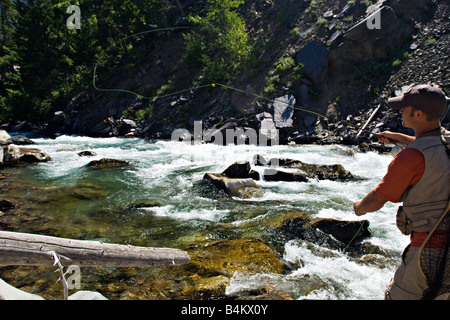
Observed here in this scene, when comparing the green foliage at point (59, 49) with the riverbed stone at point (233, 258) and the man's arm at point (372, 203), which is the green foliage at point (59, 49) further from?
the man's arm at point (372, 203)

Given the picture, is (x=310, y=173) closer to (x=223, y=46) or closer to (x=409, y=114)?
(x=409, y=114)

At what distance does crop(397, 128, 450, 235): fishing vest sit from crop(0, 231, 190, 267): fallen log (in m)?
2.68

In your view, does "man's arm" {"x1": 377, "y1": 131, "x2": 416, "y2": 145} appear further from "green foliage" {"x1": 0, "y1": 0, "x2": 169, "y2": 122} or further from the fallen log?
"green foliage" {"x1": 0, "y1": 0, "x2": 169, "y2": 122}

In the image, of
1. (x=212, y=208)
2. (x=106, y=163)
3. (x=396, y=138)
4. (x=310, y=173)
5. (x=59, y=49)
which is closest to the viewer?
(x=396, y=138)

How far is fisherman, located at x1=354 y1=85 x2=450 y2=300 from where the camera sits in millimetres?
2230

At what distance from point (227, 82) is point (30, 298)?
1981 cm

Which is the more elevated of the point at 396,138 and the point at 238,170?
the point at 396,138

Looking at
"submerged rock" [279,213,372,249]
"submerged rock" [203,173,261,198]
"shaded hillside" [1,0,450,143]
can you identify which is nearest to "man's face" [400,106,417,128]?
"submerged rock" [279,213,372,249]

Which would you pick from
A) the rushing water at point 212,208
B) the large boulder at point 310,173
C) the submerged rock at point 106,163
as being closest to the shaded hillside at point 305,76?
the rushing water at point 212,208

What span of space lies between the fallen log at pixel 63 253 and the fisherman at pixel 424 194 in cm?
255

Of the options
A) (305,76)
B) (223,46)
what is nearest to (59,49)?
(223,46)

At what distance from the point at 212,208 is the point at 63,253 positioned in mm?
4911

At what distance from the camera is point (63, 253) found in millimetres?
3184
